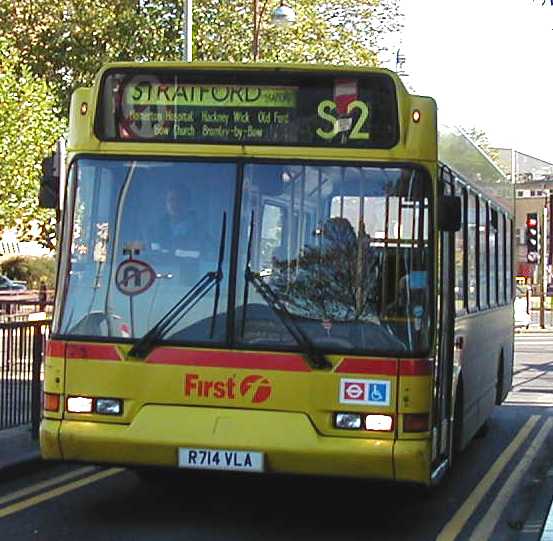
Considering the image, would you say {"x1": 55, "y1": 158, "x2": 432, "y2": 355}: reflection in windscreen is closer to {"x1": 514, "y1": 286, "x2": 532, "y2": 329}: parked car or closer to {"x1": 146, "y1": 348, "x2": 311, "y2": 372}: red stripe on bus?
{"x1": 146, "y1": 348, "x2": 311, "y2": 372}: red stripe on bus

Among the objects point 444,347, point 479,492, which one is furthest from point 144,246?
point 479,492

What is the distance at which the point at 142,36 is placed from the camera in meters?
42.2

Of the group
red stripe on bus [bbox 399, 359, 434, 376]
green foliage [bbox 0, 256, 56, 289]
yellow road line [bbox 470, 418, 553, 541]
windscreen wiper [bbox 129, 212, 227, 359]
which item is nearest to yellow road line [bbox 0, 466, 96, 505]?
windscreen wiper [bbox 129, 212, 227, 359]

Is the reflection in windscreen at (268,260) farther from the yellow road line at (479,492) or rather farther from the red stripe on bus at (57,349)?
the yellow road line at (479,492)

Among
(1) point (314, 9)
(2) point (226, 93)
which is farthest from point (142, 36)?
(2) point (226, 93)

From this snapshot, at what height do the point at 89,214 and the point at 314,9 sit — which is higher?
the point at 314,9

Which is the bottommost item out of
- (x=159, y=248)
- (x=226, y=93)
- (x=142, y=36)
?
(x=159, y=248)

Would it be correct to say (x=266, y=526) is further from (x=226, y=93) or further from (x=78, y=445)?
(x=226, y=93)

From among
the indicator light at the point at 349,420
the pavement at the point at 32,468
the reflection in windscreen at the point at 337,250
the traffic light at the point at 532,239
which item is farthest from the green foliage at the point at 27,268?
the indicator light at the point at 349,420

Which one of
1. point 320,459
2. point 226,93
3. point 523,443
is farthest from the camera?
point 523,443

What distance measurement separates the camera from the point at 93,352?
8.49m

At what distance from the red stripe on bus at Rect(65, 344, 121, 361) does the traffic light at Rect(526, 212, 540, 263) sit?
33.4 metres

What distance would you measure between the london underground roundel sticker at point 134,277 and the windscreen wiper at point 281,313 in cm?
64

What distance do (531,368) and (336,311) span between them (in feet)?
59.8
